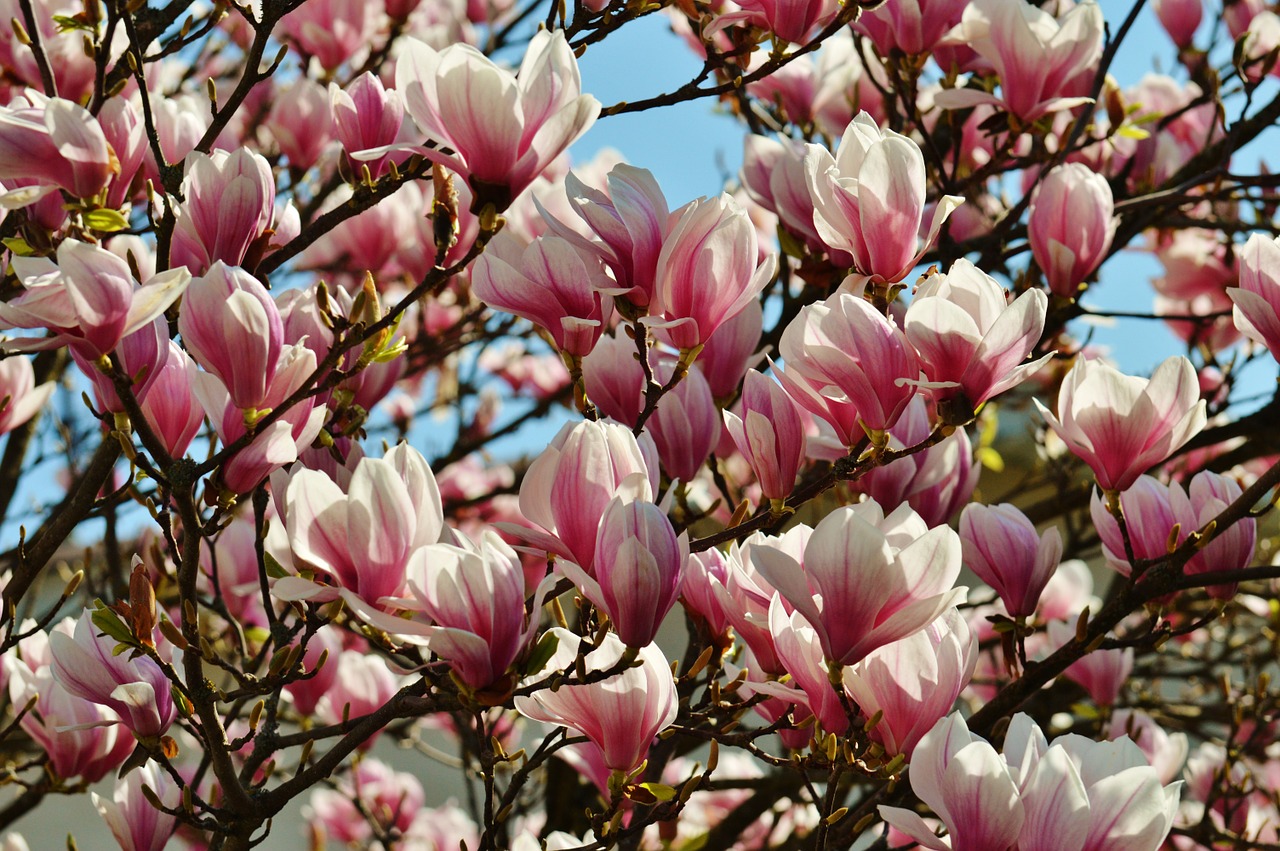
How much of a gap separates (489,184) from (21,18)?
1.03m

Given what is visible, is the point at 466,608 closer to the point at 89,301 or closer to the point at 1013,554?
the point at 89,301

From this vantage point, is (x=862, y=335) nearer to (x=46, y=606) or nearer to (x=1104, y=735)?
(x=1104, y=735)

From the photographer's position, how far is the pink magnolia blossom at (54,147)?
96 cm

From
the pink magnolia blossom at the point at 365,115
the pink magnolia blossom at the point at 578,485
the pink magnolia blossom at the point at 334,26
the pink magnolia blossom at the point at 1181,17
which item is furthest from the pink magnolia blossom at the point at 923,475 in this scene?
the pink magnolia blossom at the point at 1181,17

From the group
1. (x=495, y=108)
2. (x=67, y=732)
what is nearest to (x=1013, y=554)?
(x=495, y=108)

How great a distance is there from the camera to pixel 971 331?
88 centimetres

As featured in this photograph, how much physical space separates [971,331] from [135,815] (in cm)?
93

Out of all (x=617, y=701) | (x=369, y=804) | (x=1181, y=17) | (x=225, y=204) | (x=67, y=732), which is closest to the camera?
(x=617, y=701)

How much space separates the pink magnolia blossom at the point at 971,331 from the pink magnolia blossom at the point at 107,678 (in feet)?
2.40

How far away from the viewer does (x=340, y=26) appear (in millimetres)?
1998

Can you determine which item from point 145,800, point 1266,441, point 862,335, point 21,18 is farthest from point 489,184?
point 1266,441

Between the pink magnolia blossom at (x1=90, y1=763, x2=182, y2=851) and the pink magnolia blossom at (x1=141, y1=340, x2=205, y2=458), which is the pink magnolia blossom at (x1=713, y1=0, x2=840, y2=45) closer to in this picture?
the pink magnolia blossom at (x1=141, y1=340, x2=205, y2=458)

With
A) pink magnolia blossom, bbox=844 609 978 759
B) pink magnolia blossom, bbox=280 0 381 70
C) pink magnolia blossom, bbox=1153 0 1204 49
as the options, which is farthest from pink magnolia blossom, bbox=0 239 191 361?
pink magnolia blossom, bbox=1153 0 1204 49

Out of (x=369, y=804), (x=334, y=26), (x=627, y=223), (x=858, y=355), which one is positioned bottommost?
(x=369, y=804)
